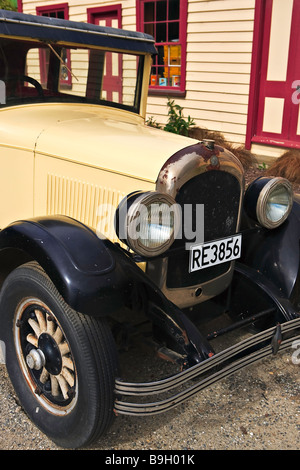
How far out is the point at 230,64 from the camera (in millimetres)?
6836

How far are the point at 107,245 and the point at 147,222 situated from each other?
0.25 m

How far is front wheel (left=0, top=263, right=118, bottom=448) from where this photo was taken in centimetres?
194

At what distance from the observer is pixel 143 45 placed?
10.9 feet

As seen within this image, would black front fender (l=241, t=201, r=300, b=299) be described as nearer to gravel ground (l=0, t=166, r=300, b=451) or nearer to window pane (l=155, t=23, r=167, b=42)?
gravel ground (l=0, t=166, r=300, b=451)

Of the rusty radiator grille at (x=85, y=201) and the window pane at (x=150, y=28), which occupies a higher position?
the window pane at (x=150, y=28)

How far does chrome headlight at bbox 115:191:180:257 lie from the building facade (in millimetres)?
4779

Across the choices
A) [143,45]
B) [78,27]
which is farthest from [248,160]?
[78,27]

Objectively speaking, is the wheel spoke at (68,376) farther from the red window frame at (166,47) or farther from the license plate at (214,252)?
the red window frame at (166,47)

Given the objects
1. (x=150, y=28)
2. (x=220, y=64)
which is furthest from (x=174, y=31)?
(x=220, y=64)

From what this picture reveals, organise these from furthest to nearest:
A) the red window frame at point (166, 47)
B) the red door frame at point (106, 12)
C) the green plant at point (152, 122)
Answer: the red door frame at point (106, 12) < the green plant at point (152, 122) < the red window frame at point (166, 47)

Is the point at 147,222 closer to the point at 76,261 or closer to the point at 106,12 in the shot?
the point at 76,261

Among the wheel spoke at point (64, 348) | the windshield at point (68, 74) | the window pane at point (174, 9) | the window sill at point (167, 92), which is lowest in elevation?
the wheel spoke at point (64, 348)

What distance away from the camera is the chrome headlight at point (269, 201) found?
2504 millimetres

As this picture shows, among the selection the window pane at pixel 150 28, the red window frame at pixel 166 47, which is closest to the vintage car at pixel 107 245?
the red window frame at pixel 166 47
